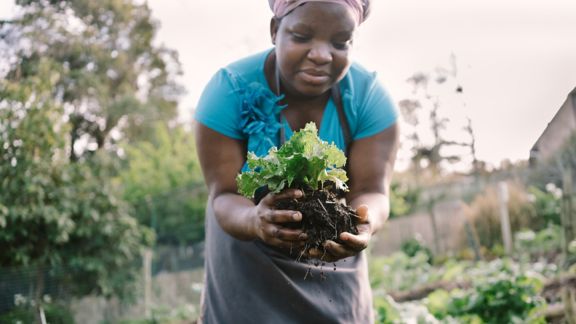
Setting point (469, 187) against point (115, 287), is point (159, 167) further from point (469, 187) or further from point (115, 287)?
point (469, 187)

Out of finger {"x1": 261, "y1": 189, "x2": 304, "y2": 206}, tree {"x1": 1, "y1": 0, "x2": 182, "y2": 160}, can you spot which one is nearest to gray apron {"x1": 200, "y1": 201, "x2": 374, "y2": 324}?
finger {"x1": 261, "y1": 189, "x2": 304, "y2": 206}

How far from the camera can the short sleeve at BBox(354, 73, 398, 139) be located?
2285 mm

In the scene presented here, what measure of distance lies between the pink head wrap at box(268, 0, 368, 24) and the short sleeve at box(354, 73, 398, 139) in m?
0.33

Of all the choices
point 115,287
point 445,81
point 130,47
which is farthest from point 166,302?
point 130,47

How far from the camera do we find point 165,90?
853 inches

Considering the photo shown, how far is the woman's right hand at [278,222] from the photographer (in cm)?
171

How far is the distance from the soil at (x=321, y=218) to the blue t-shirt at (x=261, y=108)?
1.24ft

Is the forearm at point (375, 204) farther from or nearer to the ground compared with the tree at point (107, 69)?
nearer to the ground

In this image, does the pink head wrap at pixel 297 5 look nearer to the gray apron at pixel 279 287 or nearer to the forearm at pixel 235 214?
the gray apron at pixel 279 287

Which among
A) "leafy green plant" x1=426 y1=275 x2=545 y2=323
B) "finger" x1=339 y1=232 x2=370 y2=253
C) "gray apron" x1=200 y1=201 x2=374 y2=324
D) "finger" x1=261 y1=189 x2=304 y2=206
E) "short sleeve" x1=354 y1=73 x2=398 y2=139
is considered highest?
"short sleeve" x1=354 y1=73 x2=398 y2=139

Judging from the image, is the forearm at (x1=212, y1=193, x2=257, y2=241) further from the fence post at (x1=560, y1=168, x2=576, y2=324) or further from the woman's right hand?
the fence post at (x1=560, y1=168, x2=576, y2=324)

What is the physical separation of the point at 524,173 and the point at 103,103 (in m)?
12.9

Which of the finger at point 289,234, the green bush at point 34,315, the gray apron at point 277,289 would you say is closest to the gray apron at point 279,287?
the gray apron at point 277,289

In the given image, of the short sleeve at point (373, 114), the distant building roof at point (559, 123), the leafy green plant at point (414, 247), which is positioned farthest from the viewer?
the leafy green plant at point (414, 247)
